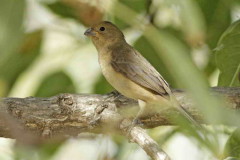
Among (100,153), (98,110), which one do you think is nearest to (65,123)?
(98,110)

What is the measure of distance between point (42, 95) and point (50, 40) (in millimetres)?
1469

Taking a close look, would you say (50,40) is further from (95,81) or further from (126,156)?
(126,156)

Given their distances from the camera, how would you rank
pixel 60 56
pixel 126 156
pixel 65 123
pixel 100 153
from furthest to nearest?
pixel 60 56, pixel 65 123, pixel 126 156, pixel 100 153

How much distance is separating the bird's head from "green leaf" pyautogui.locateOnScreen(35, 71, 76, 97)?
3.02ft

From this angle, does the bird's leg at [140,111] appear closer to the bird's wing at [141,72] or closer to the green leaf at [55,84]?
the bird's wing at [141,72]

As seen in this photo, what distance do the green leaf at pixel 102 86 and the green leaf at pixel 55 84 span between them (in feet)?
0.86

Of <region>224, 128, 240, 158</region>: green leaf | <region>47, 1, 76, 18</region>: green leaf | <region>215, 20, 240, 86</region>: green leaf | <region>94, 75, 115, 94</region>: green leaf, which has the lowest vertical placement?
<region>224, 128, 240, 158</region>: green leaf

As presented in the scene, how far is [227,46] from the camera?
3447mm

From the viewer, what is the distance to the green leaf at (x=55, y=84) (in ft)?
12.9

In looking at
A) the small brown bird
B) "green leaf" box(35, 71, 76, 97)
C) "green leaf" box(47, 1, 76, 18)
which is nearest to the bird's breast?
the small brown bird

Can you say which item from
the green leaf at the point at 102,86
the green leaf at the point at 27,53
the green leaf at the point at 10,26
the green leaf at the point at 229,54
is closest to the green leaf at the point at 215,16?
the green leaf at the point at 229,54

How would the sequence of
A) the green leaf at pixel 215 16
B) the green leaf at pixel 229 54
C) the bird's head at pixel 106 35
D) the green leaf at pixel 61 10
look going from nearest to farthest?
the green leaf at pixel 229 54 < the green leaf at pixel 215 16 < the green leaf at pixel 61 10 < the bird's head at pixel 106 35

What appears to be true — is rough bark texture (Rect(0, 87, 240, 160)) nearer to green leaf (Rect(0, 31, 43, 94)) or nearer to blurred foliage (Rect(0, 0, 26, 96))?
green leaf (Rect(0, 31, 43, 94))

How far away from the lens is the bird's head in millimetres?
4824
